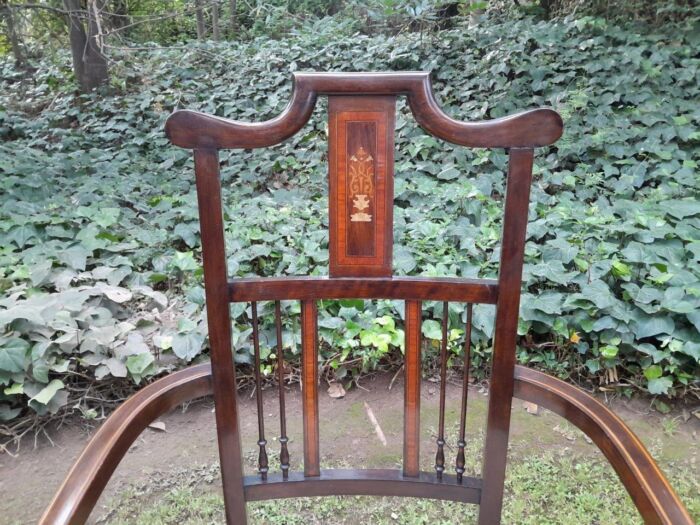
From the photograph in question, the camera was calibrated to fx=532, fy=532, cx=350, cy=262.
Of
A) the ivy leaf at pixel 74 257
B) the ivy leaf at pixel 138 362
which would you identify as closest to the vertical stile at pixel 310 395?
the ivy leaf at pixel 138 362

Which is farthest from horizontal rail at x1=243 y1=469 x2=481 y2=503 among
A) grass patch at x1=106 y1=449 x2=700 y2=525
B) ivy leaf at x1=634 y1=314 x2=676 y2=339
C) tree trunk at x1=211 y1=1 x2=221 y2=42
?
tree trunk at x1=211 y1=1 x2=221 y2=42

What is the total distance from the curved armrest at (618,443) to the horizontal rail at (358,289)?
0.18 m

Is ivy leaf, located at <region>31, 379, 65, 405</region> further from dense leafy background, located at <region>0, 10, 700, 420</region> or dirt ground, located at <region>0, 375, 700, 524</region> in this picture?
dirt ground, located at <region>0, 375, 700, 524</region>

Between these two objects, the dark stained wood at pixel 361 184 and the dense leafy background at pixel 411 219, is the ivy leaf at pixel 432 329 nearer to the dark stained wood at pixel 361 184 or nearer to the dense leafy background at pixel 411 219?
the dense leafy background at pixel 411 219

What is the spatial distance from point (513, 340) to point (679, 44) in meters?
3.86

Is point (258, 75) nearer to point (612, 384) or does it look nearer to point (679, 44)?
point (679, 44)

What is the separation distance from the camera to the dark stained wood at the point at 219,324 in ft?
2.81

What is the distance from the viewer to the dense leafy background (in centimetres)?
195

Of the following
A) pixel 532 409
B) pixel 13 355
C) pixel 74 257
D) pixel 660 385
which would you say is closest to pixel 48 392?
pixel 13 355

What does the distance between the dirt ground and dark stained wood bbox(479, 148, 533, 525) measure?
2.65ft

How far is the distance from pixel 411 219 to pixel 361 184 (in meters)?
1.88

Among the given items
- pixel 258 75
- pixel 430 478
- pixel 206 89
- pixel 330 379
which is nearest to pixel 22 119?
pixel 206 89

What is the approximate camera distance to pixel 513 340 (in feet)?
3.05

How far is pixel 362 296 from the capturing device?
93 centimetres
